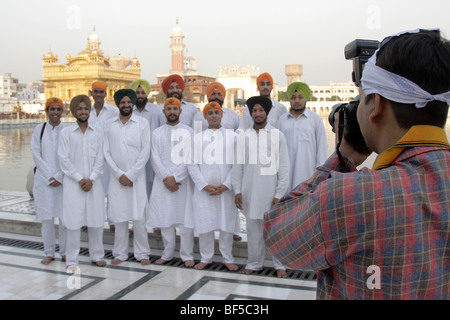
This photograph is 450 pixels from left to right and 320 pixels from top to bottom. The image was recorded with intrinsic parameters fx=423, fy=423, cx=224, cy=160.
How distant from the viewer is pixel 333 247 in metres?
0.85

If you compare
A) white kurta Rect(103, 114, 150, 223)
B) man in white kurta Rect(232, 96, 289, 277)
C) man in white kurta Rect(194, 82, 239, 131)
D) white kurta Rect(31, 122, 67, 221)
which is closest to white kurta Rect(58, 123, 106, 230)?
white kurta Rect(103, 114, 150, 223)

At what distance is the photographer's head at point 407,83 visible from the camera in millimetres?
801

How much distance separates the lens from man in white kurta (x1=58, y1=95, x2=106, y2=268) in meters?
3.65

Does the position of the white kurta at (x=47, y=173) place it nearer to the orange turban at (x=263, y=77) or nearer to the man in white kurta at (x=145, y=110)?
the man in white kurta at (x=145, y=110)

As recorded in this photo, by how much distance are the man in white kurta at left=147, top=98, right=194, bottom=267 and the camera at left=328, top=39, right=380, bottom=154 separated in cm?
285

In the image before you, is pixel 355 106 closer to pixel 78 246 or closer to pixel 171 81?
pixel 78 246

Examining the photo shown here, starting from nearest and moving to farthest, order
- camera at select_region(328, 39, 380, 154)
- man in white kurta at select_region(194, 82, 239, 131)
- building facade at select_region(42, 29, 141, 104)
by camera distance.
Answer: camera at select_region(328, 39, 380, 154) < man in white kurta at select_region(194, 82, 239, 131) < building facade at select_region(42, 29, 141, 104)

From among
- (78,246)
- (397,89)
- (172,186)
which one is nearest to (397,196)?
(397,89)

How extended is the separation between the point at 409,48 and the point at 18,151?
14.1 m

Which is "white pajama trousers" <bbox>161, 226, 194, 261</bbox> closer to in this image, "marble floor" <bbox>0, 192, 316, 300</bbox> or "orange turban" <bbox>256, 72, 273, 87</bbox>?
"marble floor" <bbox>0, 192, 316, 300</bbox>

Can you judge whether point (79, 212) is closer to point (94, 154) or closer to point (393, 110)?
point (94, 154)

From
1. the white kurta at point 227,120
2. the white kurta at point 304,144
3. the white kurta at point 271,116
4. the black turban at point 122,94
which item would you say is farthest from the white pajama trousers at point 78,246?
the white kurta at point 304,144

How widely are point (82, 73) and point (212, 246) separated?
33630mm

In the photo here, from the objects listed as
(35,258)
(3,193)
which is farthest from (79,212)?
(3,193)
